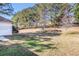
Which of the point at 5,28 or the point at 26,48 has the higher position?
the point at 5,28

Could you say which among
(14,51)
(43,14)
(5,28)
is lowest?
(14,51)

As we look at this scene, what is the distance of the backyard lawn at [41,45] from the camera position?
1.47 metres

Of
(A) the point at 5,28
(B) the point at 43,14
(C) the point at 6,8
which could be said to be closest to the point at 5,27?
(A) the point at 5,28

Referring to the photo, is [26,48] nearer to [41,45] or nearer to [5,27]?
[41,45]

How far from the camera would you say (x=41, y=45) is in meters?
1.48

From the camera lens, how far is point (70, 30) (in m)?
1.48

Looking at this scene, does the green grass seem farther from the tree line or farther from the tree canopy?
the tree canopy

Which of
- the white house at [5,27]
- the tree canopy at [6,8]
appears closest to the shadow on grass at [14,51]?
the white house at [5,27]

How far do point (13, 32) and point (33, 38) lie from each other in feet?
0.68

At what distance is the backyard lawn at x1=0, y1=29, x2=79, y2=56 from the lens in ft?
4.81

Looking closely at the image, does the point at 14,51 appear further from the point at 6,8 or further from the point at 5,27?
the point at 6,8

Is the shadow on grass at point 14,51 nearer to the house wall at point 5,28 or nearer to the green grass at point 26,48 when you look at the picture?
the green grass at point 26,48

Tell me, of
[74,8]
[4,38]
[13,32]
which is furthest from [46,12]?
[4,38]

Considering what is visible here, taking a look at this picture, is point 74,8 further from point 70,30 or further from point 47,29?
point 47,29
